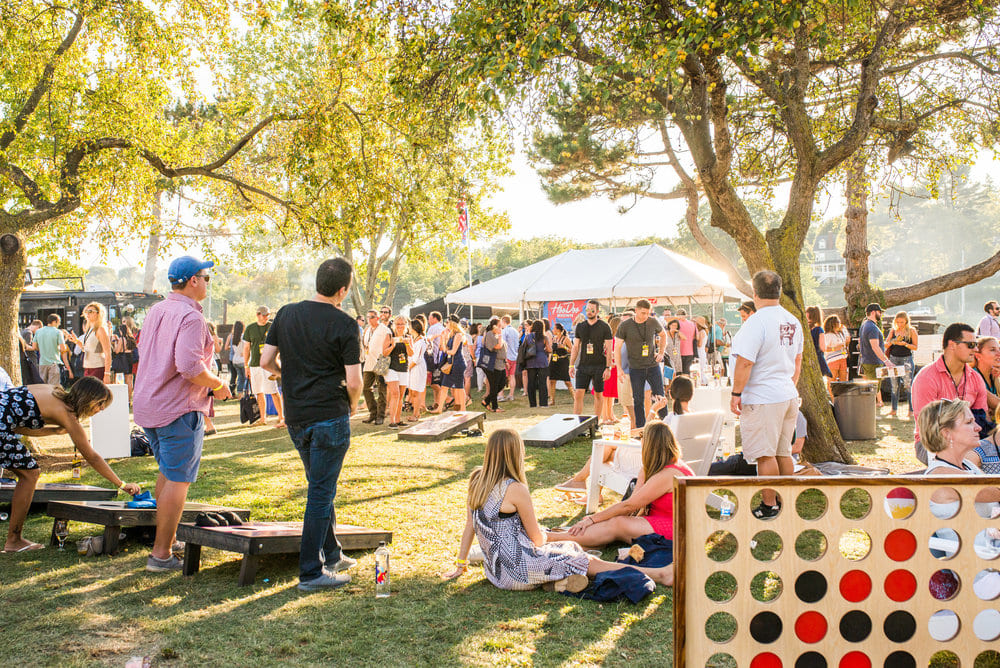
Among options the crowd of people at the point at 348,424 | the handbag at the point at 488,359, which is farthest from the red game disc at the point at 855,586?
the handbag at the point at 488,359

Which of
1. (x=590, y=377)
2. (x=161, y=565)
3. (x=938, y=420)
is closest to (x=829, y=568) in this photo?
(x=938, y=420)

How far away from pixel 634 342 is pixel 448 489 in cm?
381

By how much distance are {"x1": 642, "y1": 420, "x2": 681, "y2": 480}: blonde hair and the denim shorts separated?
2.89m

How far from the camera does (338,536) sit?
499 cm

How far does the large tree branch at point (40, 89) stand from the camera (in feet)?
32.1

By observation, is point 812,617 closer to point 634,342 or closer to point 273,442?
point 634,342

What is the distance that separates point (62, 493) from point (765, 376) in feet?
18.6

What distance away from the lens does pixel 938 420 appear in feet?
13.8

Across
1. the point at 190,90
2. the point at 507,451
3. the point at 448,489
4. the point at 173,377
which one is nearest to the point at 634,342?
the point at 448,489

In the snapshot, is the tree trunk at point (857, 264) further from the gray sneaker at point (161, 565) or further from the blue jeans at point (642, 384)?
the gray sneaker at point (161, 565)

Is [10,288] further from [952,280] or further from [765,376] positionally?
[952,280]

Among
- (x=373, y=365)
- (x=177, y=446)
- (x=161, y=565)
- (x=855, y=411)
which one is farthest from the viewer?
(x=373, y=365)

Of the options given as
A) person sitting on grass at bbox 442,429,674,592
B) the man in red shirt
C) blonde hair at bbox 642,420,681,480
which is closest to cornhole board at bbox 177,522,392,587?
person sitting on grass at bbox 442,429,674,592

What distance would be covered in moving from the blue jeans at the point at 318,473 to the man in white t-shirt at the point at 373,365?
7034 millimetres
